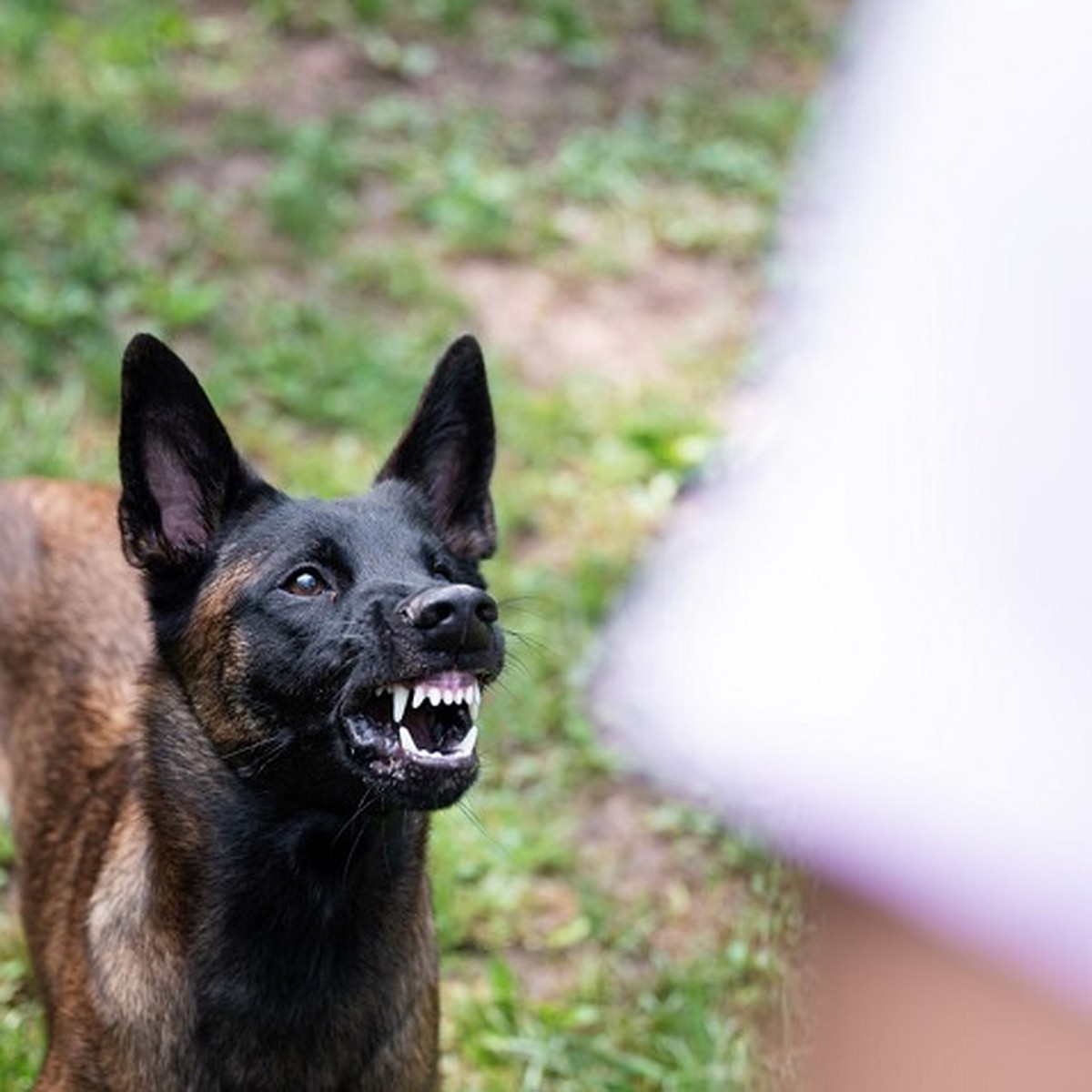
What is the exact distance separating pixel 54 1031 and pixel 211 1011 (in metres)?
0.49

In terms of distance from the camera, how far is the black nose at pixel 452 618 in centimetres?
294

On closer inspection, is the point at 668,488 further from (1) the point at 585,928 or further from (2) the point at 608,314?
(1) the point at 585,928

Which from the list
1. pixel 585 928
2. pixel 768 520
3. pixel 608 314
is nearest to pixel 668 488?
pixel 608 314

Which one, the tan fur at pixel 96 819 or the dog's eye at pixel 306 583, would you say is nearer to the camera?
the dog's eye at pixel 306 583

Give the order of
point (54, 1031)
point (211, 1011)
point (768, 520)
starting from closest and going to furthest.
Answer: point (768, 520) < point (211, 1011) < point (54, 1031)

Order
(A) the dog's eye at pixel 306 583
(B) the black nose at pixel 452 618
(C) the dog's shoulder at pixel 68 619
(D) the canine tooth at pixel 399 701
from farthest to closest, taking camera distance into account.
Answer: (C) the dog's shoulder at pixel 68 619 → (A) the dog's eye at pixel 306 583 → (D) the canine tooth at pixel 399 701 → (B) the black nose at pixel 452 618

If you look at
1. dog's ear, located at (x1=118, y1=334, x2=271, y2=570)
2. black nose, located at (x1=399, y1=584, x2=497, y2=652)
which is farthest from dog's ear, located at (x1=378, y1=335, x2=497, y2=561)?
black nose, located at (x1=399, y1=584, x2=497, y2=652)

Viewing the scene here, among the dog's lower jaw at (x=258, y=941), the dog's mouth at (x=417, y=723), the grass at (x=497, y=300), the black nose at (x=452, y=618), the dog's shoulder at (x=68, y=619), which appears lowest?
the grass at (x=497, y=300)

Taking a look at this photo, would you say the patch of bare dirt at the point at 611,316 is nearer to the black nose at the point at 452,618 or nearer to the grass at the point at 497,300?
the grass at the point at 497,300

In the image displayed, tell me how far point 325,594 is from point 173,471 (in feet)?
1.61

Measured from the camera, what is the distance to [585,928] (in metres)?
4.88

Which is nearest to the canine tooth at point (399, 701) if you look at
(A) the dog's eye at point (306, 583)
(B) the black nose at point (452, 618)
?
(B) the black nose at point (452, 618)

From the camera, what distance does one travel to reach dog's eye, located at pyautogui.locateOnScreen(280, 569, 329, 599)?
128 inches

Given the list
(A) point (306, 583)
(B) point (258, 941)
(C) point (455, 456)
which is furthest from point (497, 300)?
(B) point (258, 941)
